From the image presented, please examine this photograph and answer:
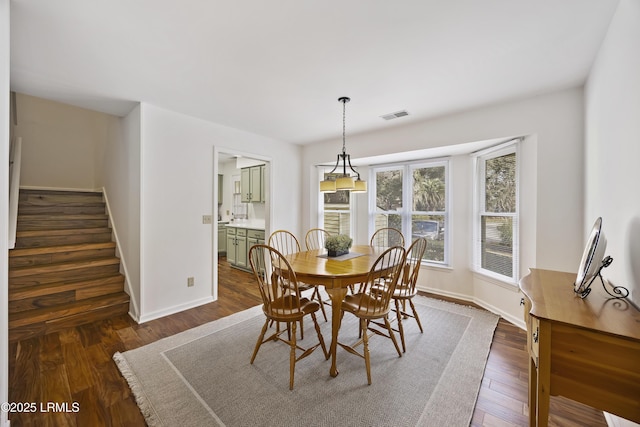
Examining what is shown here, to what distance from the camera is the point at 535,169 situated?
2.74 metres

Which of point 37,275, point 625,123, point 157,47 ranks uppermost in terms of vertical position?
point 157,47

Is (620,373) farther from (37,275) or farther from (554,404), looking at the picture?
(37,275)

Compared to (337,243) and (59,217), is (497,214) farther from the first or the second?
(59,217)

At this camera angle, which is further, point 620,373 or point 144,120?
point 144,120

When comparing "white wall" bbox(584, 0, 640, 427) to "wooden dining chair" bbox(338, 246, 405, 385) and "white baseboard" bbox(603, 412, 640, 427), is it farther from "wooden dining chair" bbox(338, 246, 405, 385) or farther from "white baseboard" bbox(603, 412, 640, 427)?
"wooden dining chair" bbox(338, 246, 405, 385)

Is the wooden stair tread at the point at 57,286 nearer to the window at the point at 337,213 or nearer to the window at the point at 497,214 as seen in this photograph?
the window at the point at 337,213

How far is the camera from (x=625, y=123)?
1.49 meters

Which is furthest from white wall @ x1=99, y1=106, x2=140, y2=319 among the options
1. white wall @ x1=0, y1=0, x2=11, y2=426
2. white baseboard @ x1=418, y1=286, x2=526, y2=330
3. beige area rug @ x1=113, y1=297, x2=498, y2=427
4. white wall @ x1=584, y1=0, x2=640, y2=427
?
white wall @ x1=584, y1=0, x2=640, y2=427

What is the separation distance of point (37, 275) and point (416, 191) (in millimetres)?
4918

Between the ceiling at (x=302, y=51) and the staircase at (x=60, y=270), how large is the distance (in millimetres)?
1770

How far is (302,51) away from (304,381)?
2464 millimetres

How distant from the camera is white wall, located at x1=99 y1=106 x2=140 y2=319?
309cm

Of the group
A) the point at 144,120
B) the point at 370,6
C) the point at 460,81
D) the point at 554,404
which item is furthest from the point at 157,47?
the point at 554,404

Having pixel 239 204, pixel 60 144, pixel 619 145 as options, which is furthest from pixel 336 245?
pixel 60 144
